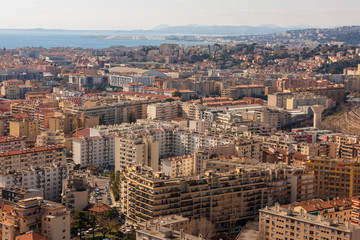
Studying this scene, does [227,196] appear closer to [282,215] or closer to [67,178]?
[282,215]

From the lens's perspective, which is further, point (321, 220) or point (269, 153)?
point (269, 153)

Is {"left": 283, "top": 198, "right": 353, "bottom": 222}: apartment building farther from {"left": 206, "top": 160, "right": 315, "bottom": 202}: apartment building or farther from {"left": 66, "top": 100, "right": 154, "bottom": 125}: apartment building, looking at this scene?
{"left": 66, "top": 100, "right": 154, "bottom": 125}: apartment building

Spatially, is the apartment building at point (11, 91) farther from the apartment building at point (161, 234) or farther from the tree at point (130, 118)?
the apartment building at point (161, 234)

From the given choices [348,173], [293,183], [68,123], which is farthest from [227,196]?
Answer: [68,123]

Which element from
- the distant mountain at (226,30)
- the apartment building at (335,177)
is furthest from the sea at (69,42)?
the apartment building at (335,177)

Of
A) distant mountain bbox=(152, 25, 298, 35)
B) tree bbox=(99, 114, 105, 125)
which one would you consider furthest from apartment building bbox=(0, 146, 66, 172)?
distant mountain bbox=(152, 25, 298, 35)
